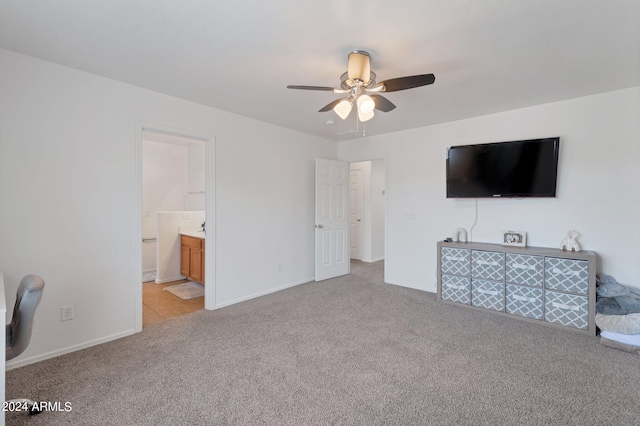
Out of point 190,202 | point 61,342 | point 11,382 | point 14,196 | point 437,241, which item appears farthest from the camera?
point 190,202

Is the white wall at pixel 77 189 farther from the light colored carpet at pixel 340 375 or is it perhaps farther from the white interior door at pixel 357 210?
the white interior door at pixel 357 210

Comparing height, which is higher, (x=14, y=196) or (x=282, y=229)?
(x=14, y=196)

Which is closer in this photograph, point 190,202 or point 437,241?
point 437,241

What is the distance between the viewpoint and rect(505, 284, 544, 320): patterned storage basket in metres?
3.27

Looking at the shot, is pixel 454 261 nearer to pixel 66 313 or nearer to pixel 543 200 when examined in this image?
pixel 543 200

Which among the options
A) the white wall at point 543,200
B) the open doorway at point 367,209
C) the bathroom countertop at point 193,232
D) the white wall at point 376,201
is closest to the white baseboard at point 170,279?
the bathroom countertop at point 193,232

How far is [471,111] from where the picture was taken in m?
3.71

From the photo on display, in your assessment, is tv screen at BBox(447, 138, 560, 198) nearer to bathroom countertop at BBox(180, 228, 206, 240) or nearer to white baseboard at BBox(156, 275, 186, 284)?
bathroom countertop at BBox(180, 228, 206, 240)

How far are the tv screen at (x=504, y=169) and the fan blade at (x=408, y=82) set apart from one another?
2104 millimetres

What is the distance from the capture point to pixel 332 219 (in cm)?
512

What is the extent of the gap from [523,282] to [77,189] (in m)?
4.59

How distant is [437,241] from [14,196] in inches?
180

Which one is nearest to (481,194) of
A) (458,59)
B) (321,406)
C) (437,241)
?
(437,241)

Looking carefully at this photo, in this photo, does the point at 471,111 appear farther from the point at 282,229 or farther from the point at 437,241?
the point at 282,229
